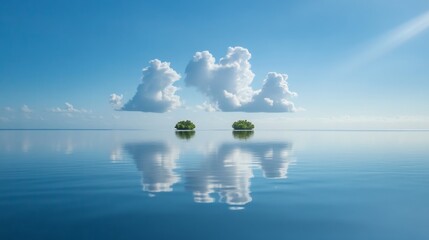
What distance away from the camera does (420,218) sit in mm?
15555

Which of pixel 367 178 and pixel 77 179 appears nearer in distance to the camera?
pixel 77 179

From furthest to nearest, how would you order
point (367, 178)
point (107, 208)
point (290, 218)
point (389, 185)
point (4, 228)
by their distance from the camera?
point (367, 178)
point (389, 185)
point (107, 208)
point (290, 218)
point (4, 228)

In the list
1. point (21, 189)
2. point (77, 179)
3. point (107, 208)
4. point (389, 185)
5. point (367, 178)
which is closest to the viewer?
point (107, 208)

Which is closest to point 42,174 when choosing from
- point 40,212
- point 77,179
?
point 77,179

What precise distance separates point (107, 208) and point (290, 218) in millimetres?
9094

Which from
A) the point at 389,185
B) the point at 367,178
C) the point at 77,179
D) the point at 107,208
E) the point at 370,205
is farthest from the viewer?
the point at 367,178

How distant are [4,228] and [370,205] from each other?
17680mm

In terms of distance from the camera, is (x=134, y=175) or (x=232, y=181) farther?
(x=134, y=175)

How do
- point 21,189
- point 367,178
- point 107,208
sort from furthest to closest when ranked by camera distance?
point 367,178
point 21,189
point 107,208

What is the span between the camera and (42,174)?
28.8 m

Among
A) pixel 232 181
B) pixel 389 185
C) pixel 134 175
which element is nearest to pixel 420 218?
pixel 389 185

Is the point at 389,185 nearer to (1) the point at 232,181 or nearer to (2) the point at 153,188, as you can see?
(1) the point at 232,181

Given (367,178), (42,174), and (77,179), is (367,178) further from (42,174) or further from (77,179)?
(42,174)

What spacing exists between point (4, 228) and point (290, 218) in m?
12.2
